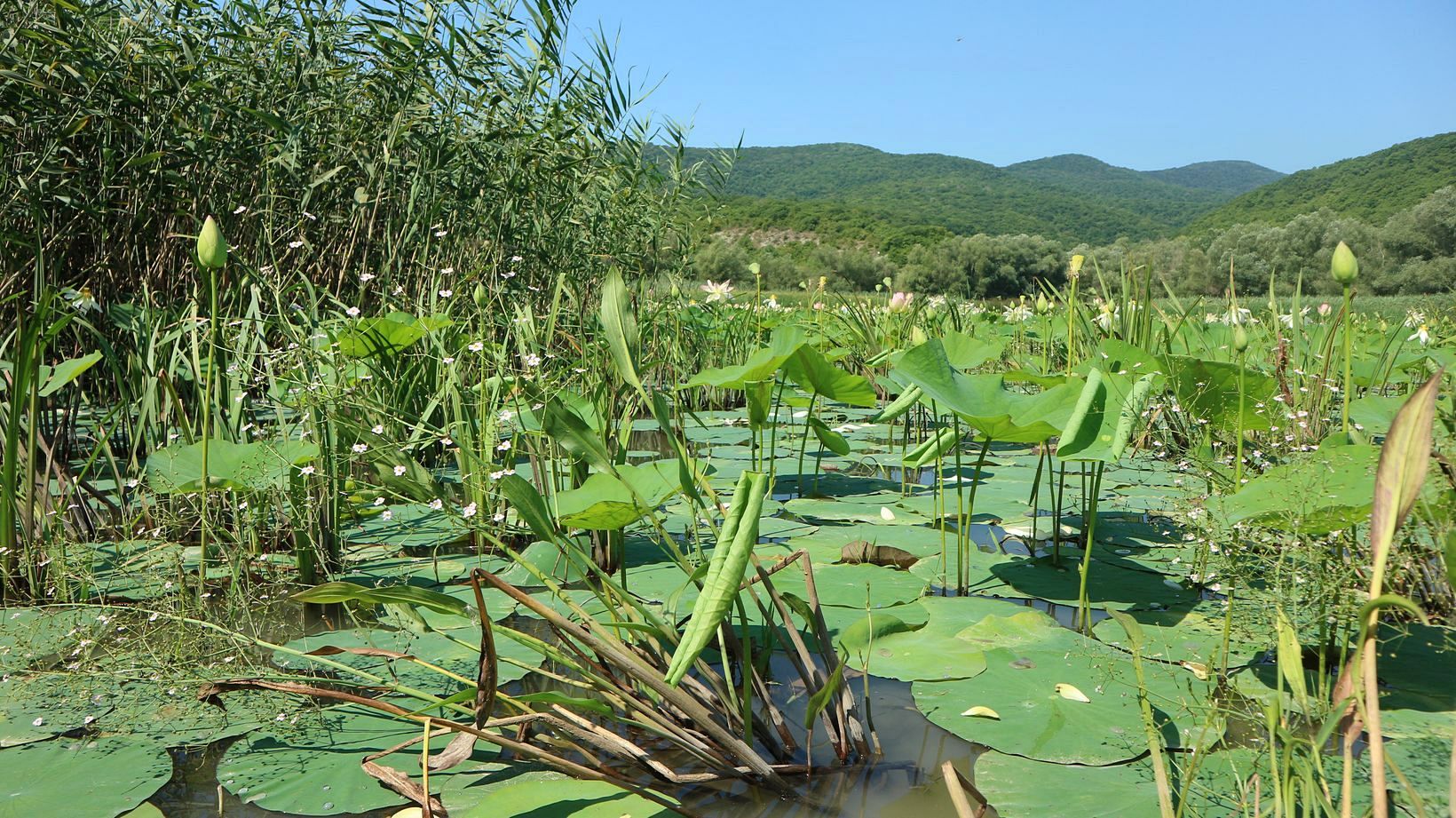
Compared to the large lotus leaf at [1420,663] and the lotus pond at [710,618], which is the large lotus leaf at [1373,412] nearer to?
the lotus pond at [710,618]

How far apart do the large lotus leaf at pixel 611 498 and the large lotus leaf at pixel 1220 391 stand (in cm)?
108

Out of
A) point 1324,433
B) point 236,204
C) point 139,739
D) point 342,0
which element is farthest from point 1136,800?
point 342,0

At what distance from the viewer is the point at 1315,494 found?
1159 mm

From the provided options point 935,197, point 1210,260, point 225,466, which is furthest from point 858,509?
point 935,197

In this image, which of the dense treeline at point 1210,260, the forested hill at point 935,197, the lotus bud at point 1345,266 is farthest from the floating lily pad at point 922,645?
the forested hill at point 935,197

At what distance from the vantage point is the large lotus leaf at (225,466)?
5.22ft

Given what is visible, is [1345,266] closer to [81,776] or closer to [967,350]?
[967,350]

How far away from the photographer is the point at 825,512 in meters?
2.29

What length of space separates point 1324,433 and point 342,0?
330cm

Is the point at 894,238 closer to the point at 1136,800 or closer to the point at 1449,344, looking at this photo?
the point at 1449,344

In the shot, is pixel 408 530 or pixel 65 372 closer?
pixel 65 372

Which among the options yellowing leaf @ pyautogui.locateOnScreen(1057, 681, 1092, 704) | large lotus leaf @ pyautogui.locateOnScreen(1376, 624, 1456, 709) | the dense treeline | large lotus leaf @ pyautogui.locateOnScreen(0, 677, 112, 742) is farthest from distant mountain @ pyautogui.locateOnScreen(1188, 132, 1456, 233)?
large lotus leaf @ pyautogui.locateOnScreen(0, 677, 112, 742)

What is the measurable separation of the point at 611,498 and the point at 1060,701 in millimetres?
727

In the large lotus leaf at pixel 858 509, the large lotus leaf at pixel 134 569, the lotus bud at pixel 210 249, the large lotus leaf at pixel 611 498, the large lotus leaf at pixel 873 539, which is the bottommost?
the large lotus leaf at pixel 873 539
